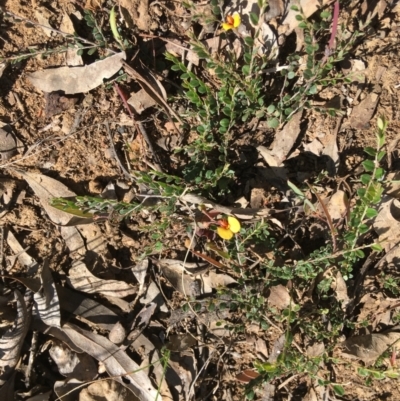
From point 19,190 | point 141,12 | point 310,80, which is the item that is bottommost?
point 19,190

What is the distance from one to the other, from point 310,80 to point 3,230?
2169 millimetres

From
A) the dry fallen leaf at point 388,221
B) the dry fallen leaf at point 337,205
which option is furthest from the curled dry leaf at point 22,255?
the dry fallen leaf at point 388,221

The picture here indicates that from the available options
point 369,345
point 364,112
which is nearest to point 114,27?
point 364,112

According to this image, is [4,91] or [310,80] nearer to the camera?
[310,80]

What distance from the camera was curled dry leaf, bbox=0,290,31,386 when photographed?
3332mm

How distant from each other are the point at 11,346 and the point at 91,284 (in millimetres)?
621

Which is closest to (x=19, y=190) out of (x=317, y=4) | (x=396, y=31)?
(x=317, y=4)

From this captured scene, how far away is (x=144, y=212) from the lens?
135 inches

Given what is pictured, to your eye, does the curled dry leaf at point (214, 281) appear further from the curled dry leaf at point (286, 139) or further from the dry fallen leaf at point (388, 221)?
the dry fallen leaf at point (388, 221)

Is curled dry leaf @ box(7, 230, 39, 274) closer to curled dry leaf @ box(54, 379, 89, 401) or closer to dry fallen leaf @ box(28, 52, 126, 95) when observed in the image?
curled dry leaf @ box(54, 379, 89, 401)

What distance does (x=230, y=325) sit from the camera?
3.33 m

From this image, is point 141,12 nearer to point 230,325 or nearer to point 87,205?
point 87,205

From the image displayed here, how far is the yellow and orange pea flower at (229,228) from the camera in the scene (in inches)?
116

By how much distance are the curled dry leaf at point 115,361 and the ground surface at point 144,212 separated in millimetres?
22
